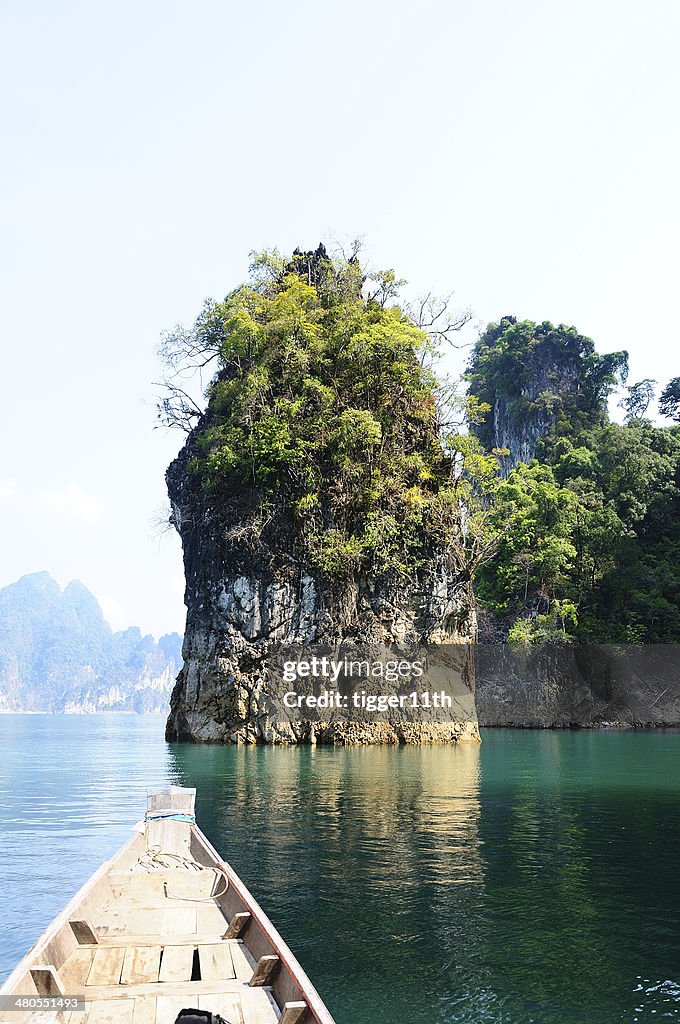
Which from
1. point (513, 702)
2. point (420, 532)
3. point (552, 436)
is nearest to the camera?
point (420, 532)

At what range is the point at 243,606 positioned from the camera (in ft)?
114

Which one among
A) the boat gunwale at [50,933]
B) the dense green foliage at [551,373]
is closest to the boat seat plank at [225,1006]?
the boat gunwale at [50,933]

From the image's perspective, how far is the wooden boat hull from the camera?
5148 millimetres

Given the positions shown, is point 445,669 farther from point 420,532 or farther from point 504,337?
point 504,337

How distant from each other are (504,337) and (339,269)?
3133 cm

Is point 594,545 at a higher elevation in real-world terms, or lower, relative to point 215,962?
higher

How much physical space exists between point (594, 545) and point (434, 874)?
40.2m

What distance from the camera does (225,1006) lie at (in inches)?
211

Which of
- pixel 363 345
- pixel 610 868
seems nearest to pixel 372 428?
pixel 363 345

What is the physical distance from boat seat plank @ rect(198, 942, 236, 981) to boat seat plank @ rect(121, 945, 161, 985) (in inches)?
12.8

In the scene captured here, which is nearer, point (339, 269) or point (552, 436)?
point (339, 269)

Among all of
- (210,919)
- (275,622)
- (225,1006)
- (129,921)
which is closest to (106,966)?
(225,1006)

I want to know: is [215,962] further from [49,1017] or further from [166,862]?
[166,862]

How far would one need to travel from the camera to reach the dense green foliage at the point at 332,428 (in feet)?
112
